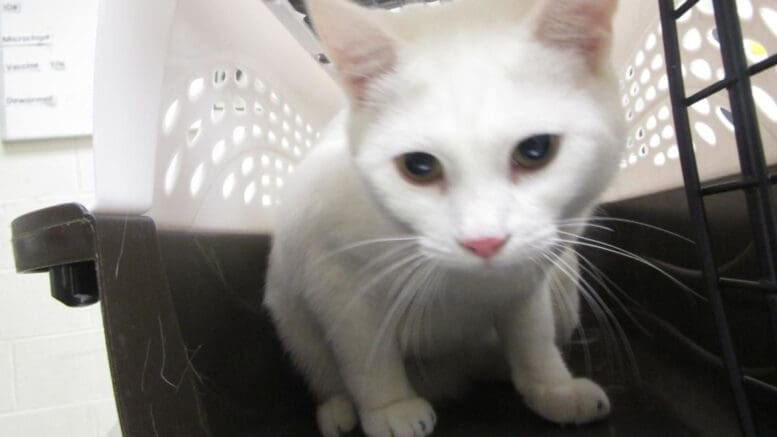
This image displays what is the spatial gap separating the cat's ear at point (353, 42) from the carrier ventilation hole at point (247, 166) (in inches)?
13.4

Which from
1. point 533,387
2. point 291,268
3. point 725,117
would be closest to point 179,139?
point 291,268

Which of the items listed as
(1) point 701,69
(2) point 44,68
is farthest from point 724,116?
(2) point 44,68

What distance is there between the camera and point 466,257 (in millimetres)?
536

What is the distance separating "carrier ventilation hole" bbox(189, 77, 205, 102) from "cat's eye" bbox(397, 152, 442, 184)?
312 millimetres

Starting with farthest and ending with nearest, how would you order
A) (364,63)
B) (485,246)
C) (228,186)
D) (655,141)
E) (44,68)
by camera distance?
1. (44,68)
2. (655,141)
3. (228,186)
4. (364,63)
5. (485,246)

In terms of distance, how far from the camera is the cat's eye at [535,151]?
21.4 inches

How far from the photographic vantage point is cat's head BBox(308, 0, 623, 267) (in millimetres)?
530

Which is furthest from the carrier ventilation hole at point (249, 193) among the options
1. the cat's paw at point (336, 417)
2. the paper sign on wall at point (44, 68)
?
the paper sign on wall at point (44, 68)

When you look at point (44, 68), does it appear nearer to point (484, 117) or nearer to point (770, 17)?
point (484, 117)

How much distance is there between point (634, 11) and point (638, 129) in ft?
0.71

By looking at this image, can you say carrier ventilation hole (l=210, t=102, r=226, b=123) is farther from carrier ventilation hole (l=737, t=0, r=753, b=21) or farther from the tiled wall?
the tiled wall

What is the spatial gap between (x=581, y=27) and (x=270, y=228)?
26.4 inches

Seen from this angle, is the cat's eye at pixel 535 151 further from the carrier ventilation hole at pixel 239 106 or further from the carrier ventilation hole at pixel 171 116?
the carrier ventilation hole at pixel 239 106

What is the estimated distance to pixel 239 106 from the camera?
2.96 ft
